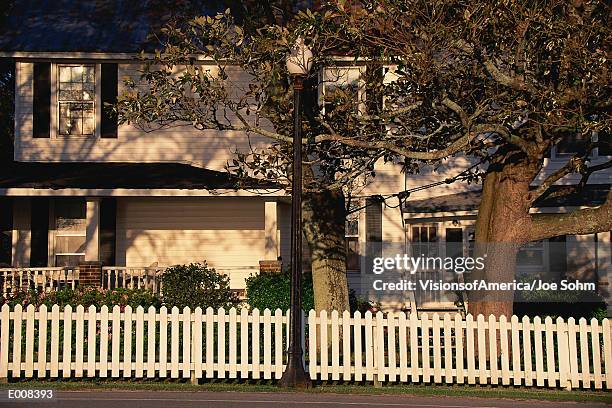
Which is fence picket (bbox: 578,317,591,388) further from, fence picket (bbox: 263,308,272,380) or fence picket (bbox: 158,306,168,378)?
fence picket (bbox: 158,306,168,378)

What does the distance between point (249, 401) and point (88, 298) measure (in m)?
8.57

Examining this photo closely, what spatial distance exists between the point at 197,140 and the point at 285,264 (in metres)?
3.83

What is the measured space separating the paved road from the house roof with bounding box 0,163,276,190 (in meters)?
8.03

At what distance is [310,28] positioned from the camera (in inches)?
523

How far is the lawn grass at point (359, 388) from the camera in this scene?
41.2 feet

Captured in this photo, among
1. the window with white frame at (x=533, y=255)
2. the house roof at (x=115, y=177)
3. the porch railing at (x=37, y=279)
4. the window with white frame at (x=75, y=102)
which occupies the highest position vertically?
the window with white frame at (x=75, y=102)

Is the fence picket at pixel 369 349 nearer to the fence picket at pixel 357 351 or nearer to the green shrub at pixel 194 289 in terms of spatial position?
the fence picket at pixel 357 351

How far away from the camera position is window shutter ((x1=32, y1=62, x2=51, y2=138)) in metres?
22.2

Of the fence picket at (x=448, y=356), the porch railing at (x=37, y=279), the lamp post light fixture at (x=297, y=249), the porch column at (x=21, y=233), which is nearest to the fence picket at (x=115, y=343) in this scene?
the lamp post light fixture at (x=297, y=249)

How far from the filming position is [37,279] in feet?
67.7

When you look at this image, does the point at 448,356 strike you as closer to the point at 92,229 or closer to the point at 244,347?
the point at 244,347

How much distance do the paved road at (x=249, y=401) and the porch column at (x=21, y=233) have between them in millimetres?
10254

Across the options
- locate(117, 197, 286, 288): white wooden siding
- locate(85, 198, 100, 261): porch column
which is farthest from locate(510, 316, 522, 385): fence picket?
locate(85, 198, 100, 261): porch column

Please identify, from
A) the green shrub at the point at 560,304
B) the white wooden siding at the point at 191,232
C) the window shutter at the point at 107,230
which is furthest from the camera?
the white wooden siding at the point at 191,232
